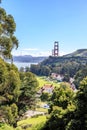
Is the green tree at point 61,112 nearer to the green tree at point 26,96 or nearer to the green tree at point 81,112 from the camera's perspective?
the green tree at point 81,112

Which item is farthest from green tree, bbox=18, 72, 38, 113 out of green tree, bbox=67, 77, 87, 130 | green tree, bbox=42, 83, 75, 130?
green tree, bbox=67, 77, 87, 130

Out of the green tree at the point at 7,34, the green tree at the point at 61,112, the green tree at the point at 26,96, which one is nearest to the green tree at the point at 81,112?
the green tree at the point at 61,112

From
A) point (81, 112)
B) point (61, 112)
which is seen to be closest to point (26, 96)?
point (61, 112)

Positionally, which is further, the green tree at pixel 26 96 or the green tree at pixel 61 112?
the green tree at pixel 26 96

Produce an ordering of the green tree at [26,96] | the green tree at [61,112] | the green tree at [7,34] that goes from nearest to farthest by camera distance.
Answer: the green tree at [7,34] → the green tree at [61,112] → the green tree at [26,96]

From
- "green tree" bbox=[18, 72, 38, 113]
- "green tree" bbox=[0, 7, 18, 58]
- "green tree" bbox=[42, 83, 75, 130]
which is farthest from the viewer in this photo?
"green tree" bbox=[18, 72, 38, 113]

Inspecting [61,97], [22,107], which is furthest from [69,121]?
[22,107]

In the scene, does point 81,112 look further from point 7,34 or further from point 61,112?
point 7,34

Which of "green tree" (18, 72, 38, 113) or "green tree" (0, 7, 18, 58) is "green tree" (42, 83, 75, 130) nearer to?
"green tree" (0, 7, 18, 58)

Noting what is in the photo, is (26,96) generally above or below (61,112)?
below
